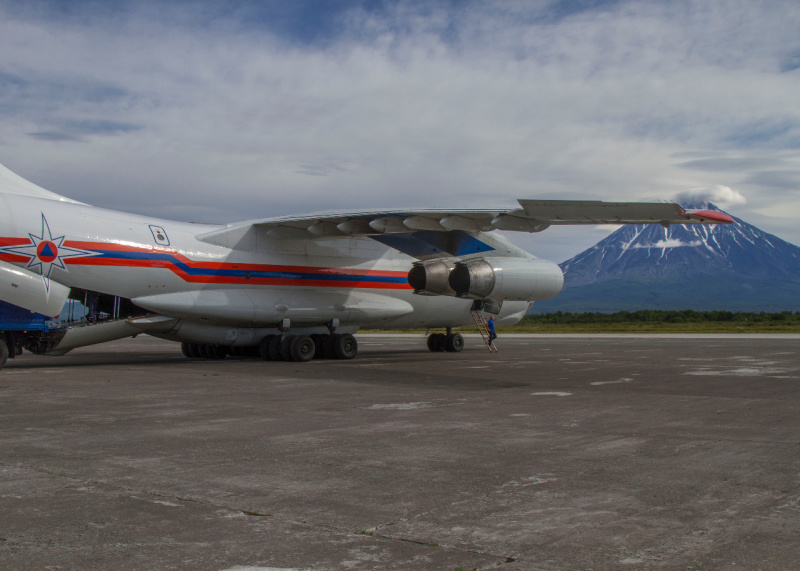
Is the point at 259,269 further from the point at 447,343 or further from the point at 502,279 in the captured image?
the point at 447,343

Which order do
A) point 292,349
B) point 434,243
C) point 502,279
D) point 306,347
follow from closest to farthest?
1. point 502,279
2. point 292,349
3. point 306,347
4. point 434,243

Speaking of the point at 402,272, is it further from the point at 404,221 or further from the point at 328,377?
the point at 328,377

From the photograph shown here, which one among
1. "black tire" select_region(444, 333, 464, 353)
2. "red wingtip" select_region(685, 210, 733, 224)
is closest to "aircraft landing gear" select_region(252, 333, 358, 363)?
"black tire" select_region(444, 333, 464, 353)

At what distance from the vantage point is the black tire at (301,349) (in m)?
19.5

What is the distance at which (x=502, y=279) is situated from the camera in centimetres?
1806

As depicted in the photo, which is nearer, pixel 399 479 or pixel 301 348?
pixel 399 479

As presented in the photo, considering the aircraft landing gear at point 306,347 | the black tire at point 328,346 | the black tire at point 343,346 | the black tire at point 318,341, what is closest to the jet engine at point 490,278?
the black tire at point 343,346

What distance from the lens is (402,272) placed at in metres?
22.2

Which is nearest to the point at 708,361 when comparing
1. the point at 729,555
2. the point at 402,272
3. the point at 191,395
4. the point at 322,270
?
the point at 402,272

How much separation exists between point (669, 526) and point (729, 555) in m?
0.55

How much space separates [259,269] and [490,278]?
6.01m

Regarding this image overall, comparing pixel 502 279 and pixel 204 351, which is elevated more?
pixel 502 279

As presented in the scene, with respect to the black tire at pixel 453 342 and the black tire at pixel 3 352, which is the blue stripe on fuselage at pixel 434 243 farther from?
the black tire at pixel 3 352

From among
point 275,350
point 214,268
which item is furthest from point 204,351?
point 214,268
